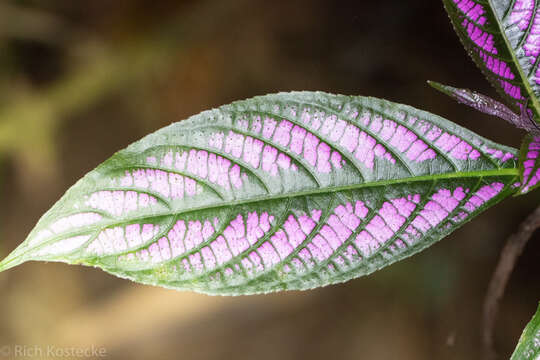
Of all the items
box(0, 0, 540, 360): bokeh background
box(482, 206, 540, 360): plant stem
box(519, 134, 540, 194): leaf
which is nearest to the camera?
box(519, 134, 540, 194): leaf

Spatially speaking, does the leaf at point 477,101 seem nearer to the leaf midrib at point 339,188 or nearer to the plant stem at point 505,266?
A: the leaf midrib at point 339,188

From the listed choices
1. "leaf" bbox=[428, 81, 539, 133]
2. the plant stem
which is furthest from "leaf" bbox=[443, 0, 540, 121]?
the plant stem

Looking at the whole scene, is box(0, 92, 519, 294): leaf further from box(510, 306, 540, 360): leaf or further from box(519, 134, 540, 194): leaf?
box(510, 306, 540, 360): leaf

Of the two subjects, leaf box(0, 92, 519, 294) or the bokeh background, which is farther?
the bokeh background

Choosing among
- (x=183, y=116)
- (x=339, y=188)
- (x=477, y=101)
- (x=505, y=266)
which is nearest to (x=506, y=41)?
(x=477, y=101)

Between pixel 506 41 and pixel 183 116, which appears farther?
pixel 183 116

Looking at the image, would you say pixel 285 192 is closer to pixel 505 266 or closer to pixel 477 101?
pixel 477 101

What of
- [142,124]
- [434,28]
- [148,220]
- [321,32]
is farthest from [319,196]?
[142,124]
